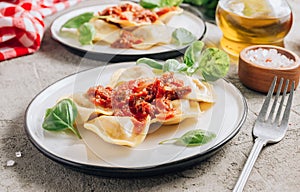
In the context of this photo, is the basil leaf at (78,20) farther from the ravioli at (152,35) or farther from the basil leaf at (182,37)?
the basil leaf at (182,37)

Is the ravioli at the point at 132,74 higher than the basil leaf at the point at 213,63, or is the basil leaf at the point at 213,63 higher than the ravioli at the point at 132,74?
the basil leaf at the point at 213,63

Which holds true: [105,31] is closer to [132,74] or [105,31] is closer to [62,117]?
[132,74]

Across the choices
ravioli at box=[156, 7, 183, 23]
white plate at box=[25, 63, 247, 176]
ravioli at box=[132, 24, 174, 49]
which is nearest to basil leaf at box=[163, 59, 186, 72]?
white plate at box=[25, 63, 247, 176]

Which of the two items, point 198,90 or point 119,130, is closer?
point 119,130

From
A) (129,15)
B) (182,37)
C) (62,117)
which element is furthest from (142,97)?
(129,15)

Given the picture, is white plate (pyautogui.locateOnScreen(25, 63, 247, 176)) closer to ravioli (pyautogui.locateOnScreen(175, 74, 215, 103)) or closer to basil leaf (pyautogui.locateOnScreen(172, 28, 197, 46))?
ravioli (pyautogui.locateOnScreen(175, 74, 215, 103))

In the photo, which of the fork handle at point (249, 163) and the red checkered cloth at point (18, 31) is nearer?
the fork handle at point (249, 163)

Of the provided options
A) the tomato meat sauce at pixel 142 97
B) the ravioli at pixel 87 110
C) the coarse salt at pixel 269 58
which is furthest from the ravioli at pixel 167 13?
the ravioli at pixel 87 110
